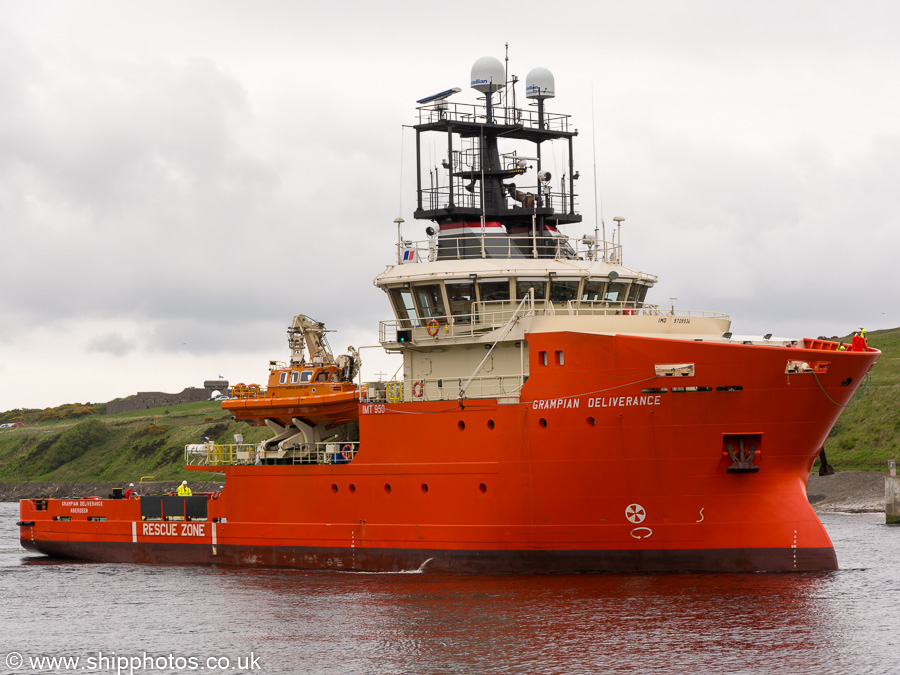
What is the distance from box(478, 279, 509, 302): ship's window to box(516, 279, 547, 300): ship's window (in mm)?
300

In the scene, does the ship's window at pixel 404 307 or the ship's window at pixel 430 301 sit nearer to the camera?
the ship's window at pixel 430 301

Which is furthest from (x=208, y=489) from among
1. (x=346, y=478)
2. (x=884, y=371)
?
(x=346, y=478)

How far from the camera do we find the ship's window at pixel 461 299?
93.0ft

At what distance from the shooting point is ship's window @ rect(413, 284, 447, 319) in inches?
1134

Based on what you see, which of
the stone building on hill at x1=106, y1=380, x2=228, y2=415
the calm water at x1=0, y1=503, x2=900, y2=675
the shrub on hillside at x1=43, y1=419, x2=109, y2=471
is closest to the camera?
the calm water at x1=0, y1=503, x2=900, y2=675

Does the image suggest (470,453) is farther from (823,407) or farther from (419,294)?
(823,407)

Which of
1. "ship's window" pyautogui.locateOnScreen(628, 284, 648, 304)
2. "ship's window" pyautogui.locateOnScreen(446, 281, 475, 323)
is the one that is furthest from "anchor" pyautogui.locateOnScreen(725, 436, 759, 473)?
"ship's window" pyautogui.locateOnScreen(446, 281, 475, 323)

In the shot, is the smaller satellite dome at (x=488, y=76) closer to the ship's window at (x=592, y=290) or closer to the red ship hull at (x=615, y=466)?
the ship's window at (x=592, y=290)

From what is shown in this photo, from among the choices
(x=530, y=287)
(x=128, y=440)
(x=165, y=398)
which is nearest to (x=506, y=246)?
(x=530, y=287)

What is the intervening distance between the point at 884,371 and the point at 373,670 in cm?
5373

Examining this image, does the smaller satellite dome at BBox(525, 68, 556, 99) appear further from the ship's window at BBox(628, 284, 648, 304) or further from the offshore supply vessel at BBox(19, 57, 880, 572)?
the ship's window at BBox(628, 284, 648, 304)

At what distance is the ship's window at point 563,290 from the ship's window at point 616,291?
105 cm

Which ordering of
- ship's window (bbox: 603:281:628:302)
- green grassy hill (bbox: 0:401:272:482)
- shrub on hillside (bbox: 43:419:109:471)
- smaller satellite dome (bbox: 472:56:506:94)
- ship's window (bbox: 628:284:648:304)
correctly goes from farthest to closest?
shrub on hillside (bbox: 43:419:109:471) < green grassy hill (bbox: 0:401:272:482) < smaller satellite dome (bbox: 472:56:506:94) < ship's window (bbox: 628:284:648:304) < ship's window (bbox: 603:281:628:302)

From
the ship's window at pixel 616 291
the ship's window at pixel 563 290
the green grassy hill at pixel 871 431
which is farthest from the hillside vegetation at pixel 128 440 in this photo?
the ship's window at pixel 563 290
